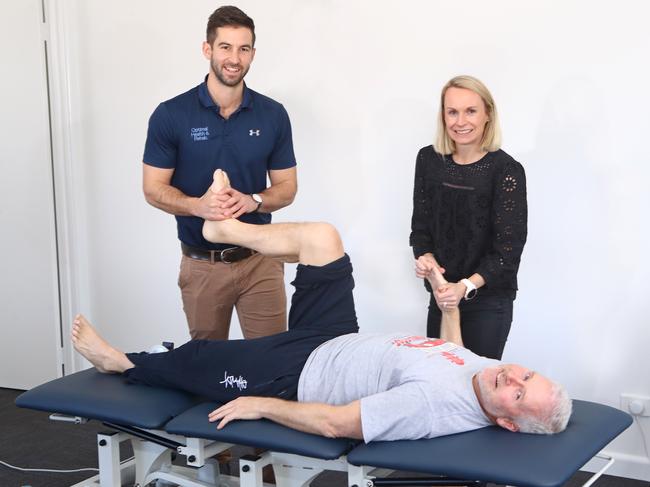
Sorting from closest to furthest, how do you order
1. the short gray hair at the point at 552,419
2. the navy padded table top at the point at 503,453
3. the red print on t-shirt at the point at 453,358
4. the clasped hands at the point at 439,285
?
the navy padded table top at the point at 503,453 < the short gray hair at the point at 552,419 < the red print on t-shirt at the point at 453,358 < the clasped hands at the point at 439,285

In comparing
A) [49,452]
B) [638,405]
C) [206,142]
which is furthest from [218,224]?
[638,405]

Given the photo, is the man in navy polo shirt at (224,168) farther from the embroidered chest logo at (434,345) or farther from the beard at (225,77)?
the embroidered chest logo at (434,345)

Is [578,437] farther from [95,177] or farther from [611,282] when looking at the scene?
[95,177]

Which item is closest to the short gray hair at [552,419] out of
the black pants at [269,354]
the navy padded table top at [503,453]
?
the navy padded table top at [503,453]

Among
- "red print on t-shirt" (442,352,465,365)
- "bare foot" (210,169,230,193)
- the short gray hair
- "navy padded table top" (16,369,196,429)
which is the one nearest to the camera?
the short gray hair

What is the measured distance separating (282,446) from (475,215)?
34.7 inches

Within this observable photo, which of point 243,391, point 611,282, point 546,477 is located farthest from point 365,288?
point 546,477

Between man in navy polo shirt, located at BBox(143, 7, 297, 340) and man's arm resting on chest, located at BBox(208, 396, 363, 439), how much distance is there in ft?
2.16

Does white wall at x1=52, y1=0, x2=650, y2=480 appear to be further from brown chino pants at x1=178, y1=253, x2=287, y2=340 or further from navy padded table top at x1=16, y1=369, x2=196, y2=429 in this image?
navy padded table top at x1=16, y1=369, x2=196, y2=429

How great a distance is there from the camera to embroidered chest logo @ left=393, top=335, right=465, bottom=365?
2.10m

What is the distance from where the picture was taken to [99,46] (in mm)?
3844

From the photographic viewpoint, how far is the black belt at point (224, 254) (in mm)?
2688

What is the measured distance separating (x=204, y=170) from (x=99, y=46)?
1.51 metres

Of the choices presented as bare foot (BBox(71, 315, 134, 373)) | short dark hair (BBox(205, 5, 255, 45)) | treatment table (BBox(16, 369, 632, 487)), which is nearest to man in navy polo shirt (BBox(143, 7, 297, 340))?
short dark hair (BBox(205, 5, 255, 45))
